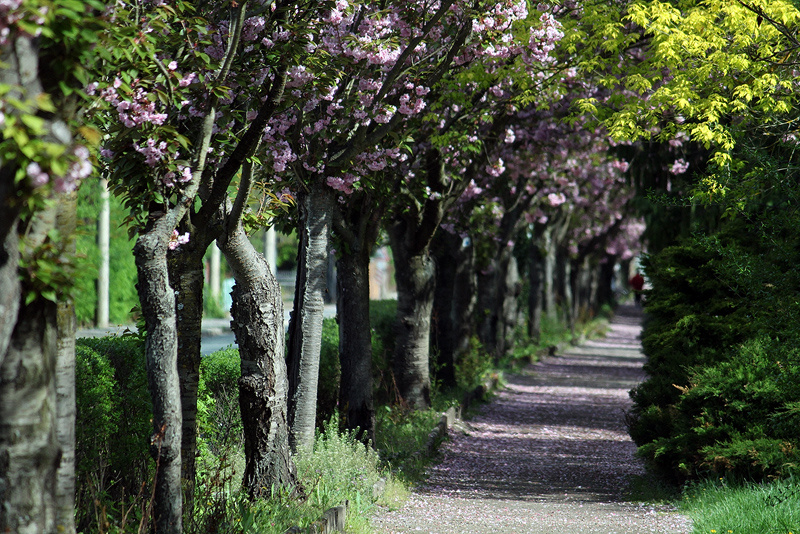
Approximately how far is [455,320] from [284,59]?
1183 centimetres

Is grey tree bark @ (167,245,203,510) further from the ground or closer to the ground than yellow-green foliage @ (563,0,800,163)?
closer to the ground

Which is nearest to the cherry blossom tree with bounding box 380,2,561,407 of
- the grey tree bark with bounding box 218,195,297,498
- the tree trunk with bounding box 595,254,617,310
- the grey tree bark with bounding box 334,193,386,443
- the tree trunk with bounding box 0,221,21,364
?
the grey tree bark with bounding box 334,193,386,443

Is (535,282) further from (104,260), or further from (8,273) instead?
(8,273)

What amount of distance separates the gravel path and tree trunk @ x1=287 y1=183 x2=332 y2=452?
119 centimetres

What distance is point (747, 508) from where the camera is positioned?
6.56m

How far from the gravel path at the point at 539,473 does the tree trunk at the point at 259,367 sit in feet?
3.87

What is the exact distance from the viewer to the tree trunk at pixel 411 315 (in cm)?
1242

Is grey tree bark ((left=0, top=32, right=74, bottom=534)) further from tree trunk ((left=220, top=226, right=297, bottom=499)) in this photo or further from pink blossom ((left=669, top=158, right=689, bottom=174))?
pink blossom ((left=669, top=158, right=689, bottom=174))

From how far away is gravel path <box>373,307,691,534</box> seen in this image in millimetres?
7332

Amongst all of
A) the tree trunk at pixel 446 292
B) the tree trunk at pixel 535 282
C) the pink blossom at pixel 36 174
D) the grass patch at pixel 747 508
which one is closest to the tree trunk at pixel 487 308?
the tree trunk at pixel 446 292

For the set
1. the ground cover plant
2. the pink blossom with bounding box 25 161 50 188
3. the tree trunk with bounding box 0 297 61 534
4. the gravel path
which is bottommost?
the gravel path

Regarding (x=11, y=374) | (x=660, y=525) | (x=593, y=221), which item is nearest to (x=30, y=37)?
(x=11, y=374)

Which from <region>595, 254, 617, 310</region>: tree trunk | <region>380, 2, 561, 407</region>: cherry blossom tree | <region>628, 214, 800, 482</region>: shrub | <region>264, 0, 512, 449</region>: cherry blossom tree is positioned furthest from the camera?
<region>595, 254, 617, 310</region>: tree trunk

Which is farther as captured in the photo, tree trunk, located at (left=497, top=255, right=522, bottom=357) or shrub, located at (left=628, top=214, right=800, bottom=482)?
tree trunk, located at (left=497, top=255, right=522, bottom=357)
